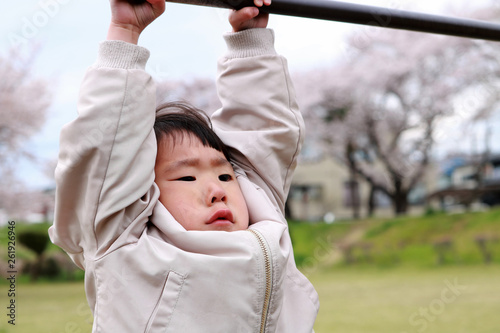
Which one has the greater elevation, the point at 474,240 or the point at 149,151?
the point at 149,151

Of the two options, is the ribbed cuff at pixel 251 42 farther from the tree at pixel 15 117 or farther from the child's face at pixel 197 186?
the tree at pixel 15 117

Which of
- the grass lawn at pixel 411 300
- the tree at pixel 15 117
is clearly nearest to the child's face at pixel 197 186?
the grass lawn at pixel 411 300

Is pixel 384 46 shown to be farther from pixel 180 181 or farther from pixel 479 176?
pixel 180 181

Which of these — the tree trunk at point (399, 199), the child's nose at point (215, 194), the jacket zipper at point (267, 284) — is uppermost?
the child's nose at point (215, 194)

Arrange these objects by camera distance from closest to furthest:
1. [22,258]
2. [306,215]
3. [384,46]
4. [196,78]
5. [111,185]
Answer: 1. [111,185]
2. [22,258]
3. [196,78]
4. [384,46]
5. [306,215]

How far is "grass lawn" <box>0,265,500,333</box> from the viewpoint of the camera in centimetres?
319

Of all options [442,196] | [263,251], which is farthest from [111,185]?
[442,196]

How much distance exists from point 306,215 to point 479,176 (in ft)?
12.7

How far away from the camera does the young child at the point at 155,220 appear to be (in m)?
0.69

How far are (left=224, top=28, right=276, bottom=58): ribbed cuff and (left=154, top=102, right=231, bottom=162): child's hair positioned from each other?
0.12m

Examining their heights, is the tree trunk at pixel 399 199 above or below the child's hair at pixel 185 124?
below

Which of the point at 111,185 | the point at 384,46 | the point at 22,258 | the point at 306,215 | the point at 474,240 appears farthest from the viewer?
the point at 306,215

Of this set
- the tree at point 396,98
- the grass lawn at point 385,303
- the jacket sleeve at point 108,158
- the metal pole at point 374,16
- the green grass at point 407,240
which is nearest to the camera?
the jacket sleeve at point 108,158

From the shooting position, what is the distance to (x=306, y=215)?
1100cm
